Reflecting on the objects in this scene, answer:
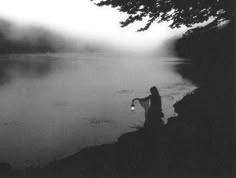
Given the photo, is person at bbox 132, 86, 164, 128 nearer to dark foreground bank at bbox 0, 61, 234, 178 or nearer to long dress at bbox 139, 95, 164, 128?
long dress at bbox 139, 95, 164, 128

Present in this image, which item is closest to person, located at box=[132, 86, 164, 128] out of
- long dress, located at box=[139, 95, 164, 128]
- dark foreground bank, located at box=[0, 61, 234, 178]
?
long dress, located at box=[139, 95, 164, 128]

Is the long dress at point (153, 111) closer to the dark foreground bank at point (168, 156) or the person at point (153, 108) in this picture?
the person at point (153, 108)

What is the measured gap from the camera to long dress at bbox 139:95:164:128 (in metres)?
10.6

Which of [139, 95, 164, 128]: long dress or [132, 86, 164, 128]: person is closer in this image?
[132, 86, 164, 128]: person

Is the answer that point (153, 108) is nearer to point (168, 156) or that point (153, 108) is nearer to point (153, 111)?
point (153, 111)

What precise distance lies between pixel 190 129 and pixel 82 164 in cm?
377

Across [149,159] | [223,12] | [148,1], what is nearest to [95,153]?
[149,159]

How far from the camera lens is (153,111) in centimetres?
1109

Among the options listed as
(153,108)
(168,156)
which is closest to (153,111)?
(153,108)

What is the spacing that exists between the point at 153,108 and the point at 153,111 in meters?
0.20

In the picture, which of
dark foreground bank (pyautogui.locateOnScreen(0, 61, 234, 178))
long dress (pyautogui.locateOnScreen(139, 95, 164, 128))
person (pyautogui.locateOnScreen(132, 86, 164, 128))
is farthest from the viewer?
long dress (pyautogui.locateOnScreen(139, 95, 164, 128))

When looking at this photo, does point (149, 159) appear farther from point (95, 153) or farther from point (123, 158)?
point (95, 153)

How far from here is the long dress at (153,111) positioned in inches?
418

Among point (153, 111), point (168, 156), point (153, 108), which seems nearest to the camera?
point (168, 156)
